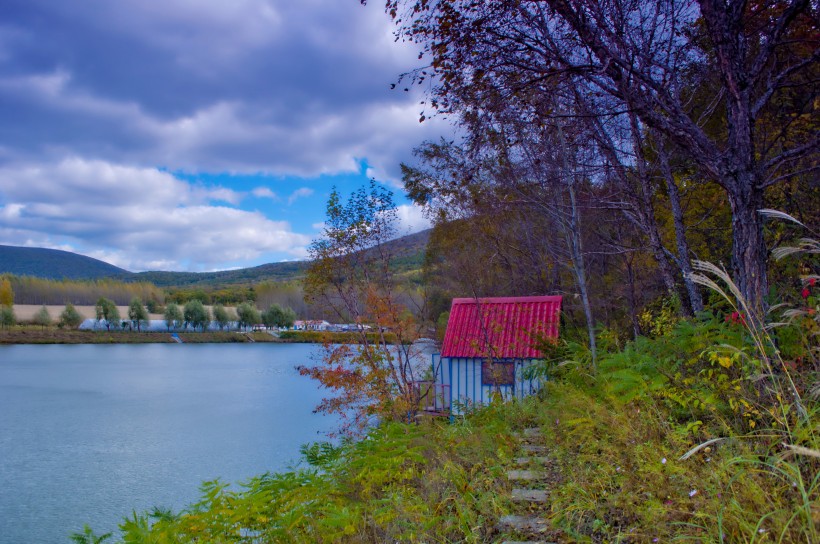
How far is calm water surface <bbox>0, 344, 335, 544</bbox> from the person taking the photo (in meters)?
12.6

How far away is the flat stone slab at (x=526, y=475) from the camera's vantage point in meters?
3.85

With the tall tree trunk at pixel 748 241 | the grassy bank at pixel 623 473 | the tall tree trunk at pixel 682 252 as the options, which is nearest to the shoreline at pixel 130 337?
Answer: the grassy bank at pixel 623 473

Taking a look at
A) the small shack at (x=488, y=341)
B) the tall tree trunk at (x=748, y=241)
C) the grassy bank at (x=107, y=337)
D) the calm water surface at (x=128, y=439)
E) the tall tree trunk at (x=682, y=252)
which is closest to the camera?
the tall tree trunk at (x=748, y=241)

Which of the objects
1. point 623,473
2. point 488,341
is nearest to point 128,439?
point 488,341

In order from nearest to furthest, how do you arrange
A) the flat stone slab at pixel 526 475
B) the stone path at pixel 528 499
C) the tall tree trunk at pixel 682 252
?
the stone path at pixel 528 499 < the flat stone slab at pixel 526 475 < the tall tree trunk at pixel 682 252

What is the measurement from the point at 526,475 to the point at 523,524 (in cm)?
86

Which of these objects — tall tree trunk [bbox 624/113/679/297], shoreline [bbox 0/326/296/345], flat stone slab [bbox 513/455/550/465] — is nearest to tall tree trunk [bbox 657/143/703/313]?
tall tree trunk [bbox 624/113/679/297]

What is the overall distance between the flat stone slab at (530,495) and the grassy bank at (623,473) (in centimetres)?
7

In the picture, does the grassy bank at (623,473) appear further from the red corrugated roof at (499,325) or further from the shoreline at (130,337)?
the shoreline at (130,337)

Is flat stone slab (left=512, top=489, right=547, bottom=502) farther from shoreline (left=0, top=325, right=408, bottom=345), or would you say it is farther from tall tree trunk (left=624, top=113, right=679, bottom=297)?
shoreline (left=0, top=325, right=408, bottom=345)

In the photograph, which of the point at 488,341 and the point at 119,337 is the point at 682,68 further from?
the point at 119,337

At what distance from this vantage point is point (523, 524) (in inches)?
122

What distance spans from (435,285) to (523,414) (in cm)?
1766

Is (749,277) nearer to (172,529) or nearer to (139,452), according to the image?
(172,529)
